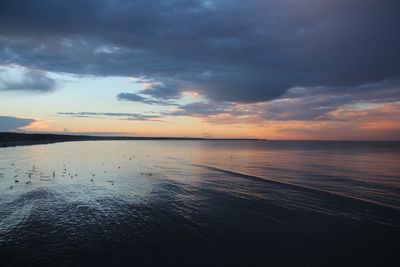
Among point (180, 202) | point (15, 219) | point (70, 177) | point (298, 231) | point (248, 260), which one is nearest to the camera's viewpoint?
point (248, 260)

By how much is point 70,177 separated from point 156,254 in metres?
27.8

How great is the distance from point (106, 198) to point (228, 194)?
11.8 meters

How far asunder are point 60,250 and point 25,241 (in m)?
2.53

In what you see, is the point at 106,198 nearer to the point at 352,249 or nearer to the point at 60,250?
the point at 60,250

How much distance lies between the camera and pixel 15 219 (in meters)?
19.7

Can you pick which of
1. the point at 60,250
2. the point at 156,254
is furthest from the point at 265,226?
the point at 60,250

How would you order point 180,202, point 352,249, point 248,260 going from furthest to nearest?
point 180,202, point 352,249, point 248,260

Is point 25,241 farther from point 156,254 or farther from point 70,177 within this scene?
point 70,177

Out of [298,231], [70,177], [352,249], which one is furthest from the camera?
[70,177]

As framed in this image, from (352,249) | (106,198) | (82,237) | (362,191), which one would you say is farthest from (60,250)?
(362,191)

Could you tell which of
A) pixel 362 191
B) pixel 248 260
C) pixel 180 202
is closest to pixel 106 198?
pixel 180 202

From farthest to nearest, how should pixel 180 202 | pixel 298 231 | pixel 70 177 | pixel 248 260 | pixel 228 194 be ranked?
pixel 70 177, pixel 228 194, pixel 180 202, pixel 298 231, pixel 248 260

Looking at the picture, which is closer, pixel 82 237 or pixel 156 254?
pixel 156 254

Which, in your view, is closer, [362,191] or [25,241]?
[25,241]
